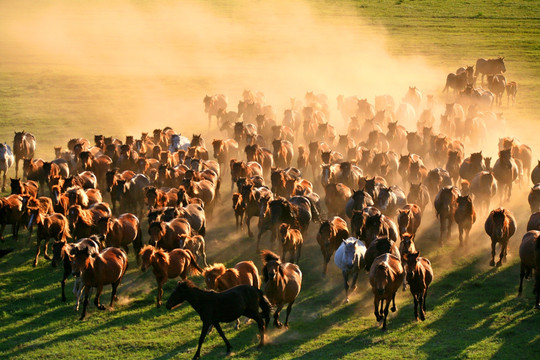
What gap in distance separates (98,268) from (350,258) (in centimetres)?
652

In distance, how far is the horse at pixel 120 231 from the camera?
19719mm

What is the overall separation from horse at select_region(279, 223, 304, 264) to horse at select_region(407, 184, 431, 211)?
551 cm

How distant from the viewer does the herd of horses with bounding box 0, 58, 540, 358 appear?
54.8 feet

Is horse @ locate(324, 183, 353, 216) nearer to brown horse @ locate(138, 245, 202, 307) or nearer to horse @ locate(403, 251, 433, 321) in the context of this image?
horse @ locate(403, 251, 433, 321)

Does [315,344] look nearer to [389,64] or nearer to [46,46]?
[389,64]

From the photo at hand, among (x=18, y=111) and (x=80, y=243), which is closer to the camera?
(x=80, y=243)

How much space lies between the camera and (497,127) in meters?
35.3

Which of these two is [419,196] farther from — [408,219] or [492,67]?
[492,67]

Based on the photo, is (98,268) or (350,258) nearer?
(98,268)

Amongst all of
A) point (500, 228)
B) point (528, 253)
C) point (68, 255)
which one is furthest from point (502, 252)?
point (68, 255)

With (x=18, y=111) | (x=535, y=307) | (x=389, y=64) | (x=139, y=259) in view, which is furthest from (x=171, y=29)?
(x=535, y=307)

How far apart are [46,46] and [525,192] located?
52669 millimetres

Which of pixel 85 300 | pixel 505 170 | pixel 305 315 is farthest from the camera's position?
pixel 505 170

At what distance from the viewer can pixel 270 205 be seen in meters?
21.1
